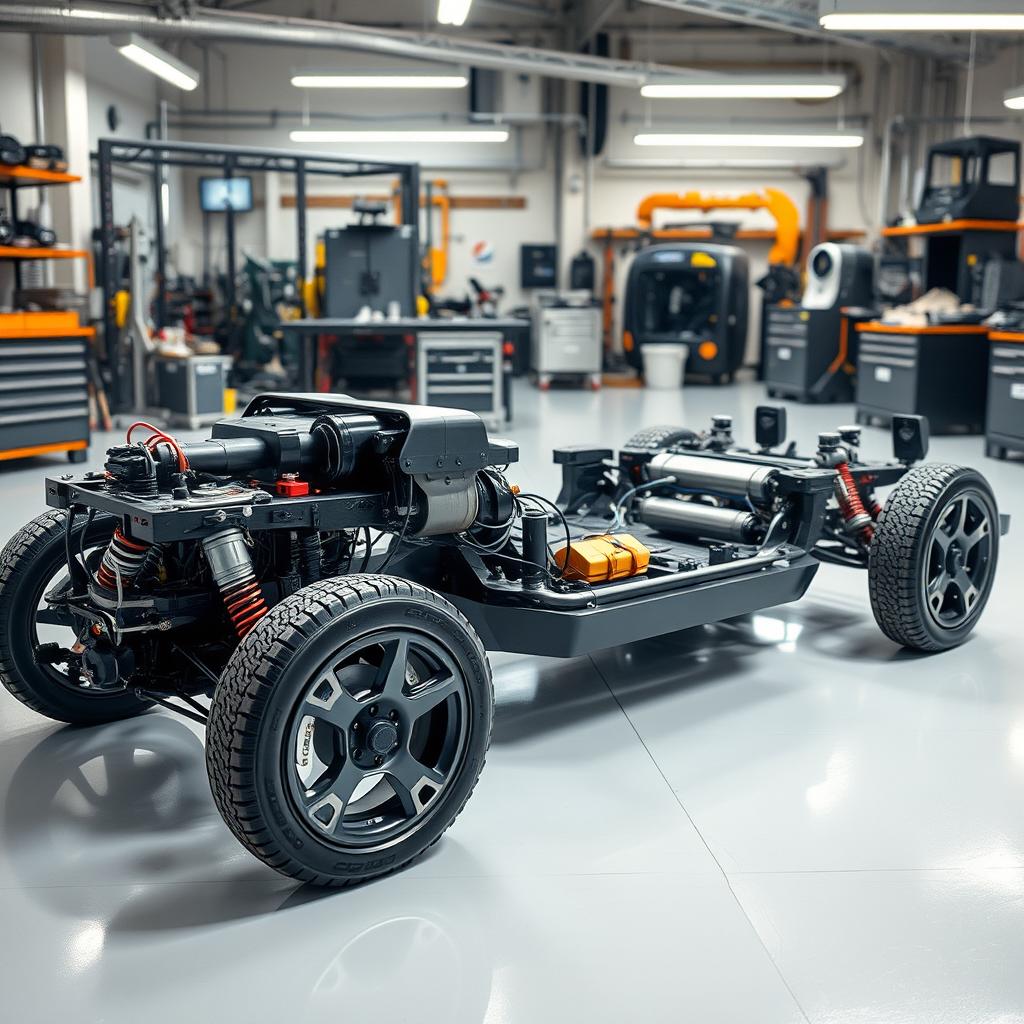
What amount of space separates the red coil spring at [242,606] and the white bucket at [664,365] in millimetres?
11021

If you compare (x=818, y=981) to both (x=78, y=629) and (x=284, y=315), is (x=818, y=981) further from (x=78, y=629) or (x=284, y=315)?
(x=284, y=315)

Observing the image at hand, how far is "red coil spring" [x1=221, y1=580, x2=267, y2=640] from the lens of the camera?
7.12ft

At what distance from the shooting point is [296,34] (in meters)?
10.7

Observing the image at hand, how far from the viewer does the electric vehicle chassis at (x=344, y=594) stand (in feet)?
6.45

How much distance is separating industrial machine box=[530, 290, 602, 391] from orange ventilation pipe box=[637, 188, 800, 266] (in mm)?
2580

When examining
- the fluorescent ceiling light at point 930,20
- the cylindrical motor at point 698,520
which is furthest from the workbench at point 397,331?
the cylindrical motor at point 698,520

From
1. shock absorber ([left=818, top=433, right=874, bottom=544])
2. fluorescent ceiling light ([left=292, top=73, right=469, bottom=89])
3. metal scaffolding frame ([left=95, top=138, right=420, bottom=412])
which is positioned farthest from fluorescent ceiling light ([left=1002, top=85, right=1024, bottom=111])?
shock absorber ([left=818, top=433, right=874, bottom=544])

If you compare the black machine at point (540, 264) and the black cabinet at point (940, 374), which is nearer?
the black cabinet at point (940, 374)

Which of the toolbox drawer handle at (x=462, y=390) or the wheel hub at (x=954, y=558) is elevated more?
the toolbox drawer handle at (x=462, y=390)

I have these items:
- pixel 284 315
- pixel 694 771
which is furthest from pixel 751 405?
pixel 694 771

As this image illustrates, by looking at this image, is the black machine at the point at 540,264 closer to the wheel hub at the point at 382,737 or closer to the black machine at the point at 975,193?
the black machine at the point at 975,193

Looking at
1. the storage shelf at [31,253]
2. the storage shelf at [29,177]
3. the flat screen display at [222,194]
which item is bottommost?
the storage shelf at [31,253]

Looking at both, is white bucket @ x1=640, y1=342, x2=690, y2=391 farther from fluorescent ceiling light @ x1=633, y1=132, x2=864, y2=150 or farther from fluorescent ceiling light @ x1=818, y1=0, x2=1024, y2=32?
fluorescent ceiling light @ x1=818, y1=0, x2=1024, y2=32

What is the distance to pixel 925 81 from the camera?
14.3 metres
